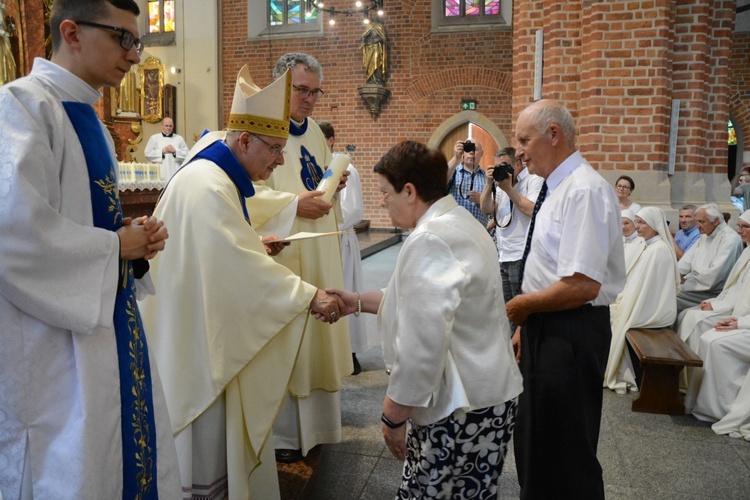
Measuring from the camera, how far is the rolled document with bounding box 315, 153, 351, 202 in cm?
310

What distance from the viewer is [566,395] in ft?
7.59

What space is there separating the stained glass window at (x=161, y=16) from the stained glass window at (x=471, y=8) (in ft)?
22.0

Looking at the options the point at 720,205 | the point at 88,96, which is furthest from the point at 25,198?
the point at 720,205

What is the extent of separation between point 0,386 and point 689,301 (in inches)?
201

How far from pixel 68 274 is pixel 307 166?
192 centimetres

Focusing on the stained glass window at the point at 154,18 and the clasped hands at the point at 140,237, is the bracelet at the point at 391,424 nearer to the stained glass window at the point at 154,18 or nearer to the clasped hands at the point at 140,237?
the clasped hands at the point at 140,237

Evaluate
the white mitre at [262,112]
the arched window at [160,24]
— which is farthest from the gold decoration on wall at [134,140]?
the white mitre at [262,112]

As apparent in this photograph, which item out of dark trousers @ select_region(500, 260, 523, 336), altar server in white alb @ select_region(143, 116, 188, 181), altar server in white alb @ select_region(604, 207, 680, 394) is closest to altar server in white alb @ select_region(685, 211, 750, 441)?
altar server in white alb @ select_region(604, 207, 680, 394)

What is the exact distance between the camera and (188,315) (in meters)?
2.19

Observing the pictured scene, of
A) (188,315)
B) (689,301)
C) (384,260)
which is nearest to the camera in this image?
(188,315)

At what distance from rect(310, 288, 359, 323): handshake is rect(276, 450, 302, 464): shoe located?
1.16m

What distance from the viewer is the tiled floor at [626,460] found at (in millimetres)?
2889

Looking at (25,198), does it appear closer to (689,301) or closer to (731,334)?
(731,334)

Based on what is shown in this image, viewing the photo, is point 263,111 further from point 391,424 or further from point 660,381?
point 660,381
